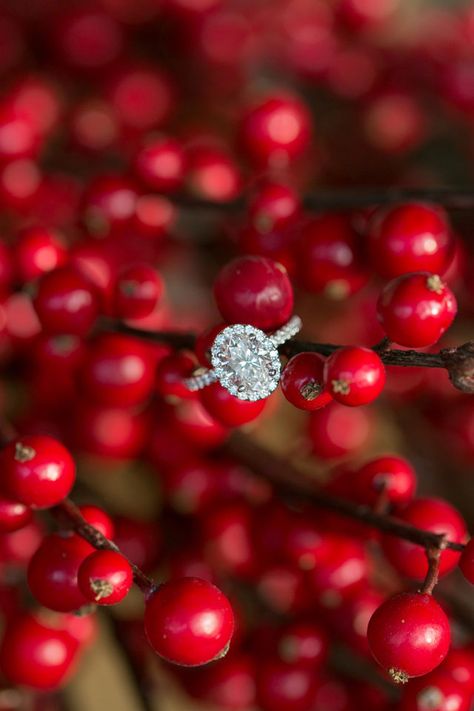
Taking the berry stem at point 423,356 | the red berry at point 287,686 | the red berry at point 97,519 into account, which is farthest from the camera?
the red berry at point 287,686

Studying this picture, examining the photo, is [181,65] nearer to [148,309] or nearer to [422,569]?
[148,309]

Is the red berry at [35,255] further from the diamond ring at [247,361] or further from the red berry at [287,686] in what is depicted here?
the red berry at [287,686]

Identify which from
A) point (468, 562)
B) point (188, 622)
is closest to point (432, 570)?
point (468, 562)

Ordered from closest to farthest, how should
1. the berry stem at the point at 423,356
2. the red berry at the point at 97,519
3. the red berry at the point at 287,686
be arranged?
the berry stem at the point at 423,356, the red berry at the point at 97,519, the red berry at the point at 287,686

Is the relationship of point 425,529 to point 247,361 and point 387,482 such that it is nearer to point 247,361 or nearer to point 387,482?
point 387,482

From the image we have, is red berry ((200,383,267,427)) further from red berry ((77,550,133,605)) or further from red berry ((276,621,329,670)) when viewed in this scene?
red berry ((276,621,329,670))

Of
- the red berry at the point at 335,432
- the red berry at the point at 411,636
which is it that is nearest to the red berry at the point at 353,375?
the red berry at the point at 411,636

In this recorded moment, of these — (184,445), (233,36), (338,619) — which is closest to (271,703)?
(338,619)
